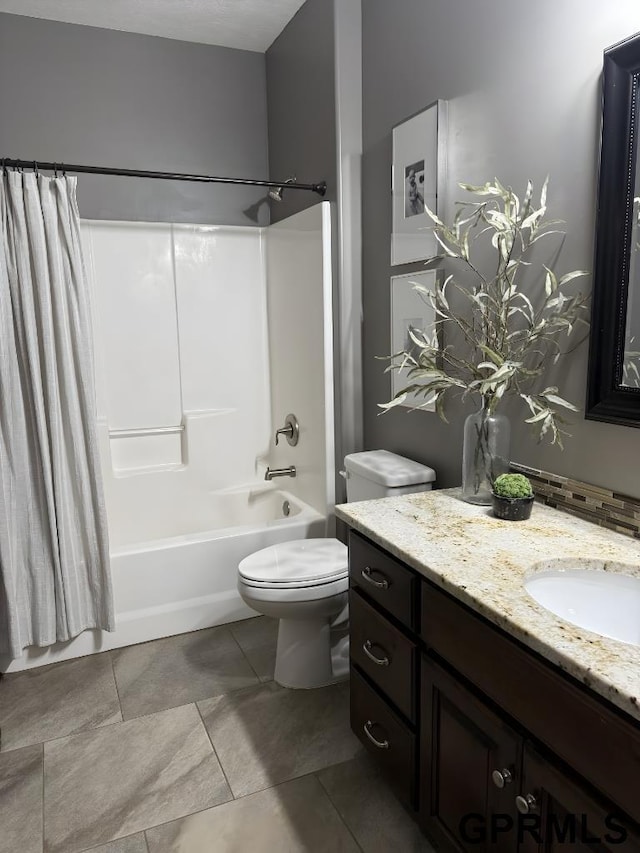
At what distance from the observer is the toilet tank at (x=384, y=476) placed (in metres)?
2.23

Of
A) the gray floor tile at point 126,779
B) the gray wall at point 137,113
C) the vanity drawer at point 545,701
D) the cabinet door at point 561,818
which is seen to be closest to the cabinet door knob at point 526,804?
the cabinet door at point 561,818

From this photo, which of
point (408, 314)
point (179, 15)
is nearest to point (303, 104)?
point (179, 15)

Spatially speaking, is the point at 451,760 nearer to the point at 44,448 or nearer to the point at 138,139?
the point at 44,448

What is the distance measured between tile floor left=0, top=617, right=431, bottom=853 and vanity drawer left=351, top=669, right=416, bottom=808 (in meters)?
0.14

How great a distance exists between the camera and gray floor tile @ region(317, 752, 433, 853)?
5.41 ft

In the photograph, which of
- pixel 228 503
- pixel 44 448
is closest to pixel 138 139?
pixel 44 448

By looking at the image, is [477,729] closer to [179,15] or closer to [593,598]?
[593,598]

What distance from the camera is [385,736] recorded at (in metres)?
1.71

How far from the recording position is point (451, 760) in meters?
1.40

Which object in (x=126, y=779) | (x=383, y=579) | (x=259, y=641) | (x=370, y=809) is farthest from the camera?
(x=259, y=641)

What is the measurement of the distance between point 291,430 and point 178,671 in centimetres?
124

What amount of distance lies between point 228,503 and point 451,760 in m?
2.22

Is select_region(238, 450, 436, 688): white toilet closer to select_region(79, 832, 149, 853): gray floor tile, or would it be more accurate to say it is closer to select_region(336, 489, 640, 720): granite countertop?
select_region(336, 489, 640, 720): granite countertop

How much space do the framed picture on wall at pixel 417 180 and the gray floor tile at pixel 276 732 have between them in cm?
159
